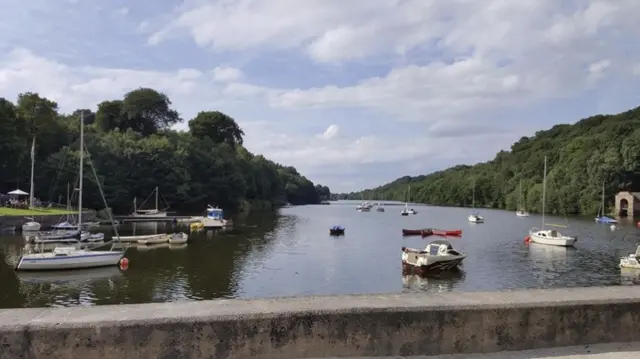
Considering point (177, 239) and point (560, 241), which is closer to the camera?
point (177, 239)

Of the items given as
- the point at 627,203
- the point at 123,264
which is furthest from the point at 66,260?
the point at 627,203

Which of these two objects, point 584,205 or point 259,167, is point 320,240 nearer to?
point 584,205

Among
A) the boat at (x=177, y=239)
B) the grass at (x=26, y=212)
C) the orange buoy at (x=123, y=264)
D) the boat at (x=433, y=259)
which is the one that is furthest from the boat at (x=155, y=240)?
the boat at (x=433, y=259)

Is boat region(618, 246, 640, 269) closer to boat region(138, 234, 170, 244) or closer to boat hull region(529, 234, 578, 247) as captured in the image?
boat hull region(529, 234, 578, 247)

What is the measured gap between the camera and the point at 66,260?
38938mm

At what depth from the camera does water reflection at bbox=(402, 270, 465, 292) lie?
3528 cm

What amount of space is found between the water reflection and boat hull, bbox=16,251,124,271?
2088 centimetres

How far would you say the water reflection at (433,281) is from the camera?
35.3m

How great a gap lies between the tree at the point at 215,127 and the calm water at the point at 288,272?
93.3 m

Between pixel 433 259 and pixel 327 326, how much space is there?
1415 inches

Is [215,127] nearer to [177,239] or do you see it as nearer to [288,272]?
[177,239]

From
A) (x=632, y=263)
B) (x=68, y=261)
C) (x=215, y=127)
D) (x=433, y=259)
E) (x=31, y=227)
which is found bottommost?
(x=68, y=261)

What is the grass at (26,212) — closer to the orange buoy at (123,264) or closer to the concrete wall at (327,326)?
the orange buoy at (123,264)

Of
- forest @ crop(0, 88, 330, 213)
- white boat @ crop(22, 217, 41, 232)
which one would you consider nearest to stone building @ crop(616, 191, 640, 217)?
forest @ crop(0, 88, 330, 213)
